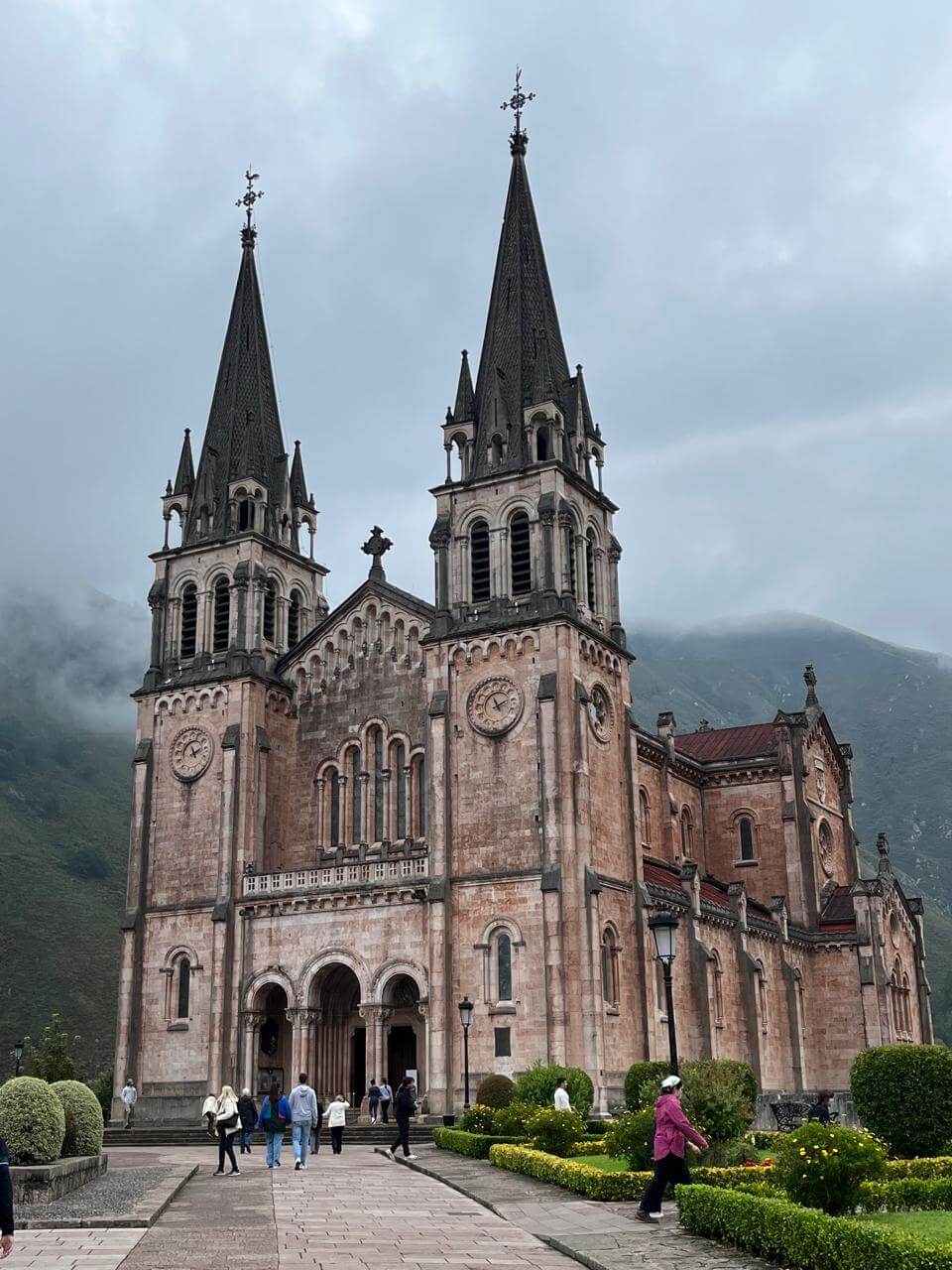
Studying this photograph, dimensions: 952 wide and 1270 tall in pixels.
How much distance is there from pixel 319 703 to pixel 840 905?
26.9 meters

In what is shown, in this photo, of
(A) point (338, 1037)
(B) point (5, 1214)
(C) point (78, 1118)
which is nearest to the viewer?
(B) point (5, 1214)

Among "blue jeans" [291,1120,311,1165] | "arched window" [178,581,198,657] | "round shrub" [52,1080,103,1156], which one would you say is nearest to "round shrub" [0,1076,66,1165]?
"round shrub" [52,1080,103,1156]

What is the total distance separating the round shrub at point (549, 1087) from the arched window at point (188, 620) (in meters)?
25.5

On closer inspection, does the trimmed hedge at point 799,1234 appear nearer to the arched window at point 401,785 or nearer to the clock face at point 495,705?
the clock face at point 495,705

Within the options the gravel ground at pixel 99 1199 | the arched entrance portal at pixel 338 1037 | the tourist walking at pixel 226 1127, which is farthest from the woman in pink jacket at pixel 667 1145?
the arched entrance portal at pixel 338 1037

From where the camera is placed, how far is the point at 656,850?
61.8 m

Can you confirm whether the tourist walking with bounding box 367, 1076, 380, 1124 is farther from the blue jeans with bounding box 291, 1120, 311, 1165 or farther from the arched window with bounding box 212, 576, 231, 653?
the arched window with bounding box 212, 576, 231, 653

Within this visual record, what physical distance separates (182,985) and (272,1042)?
4.20 meters

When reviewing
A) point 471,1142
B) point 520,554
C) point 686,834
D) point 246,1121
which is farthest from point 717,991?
point 246,1121

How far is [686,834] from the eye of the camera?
216 feet

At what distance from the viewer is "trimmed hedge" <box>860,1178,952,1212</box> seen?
18.7m

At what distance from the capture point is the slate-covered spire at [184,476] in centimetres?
6203

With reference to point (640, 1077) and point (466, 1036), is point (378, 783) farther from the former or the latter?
point (640, 1077)

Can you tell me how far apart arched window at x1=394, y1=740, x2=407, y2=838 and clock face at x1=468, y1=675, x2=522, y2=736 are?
520 centimetres
